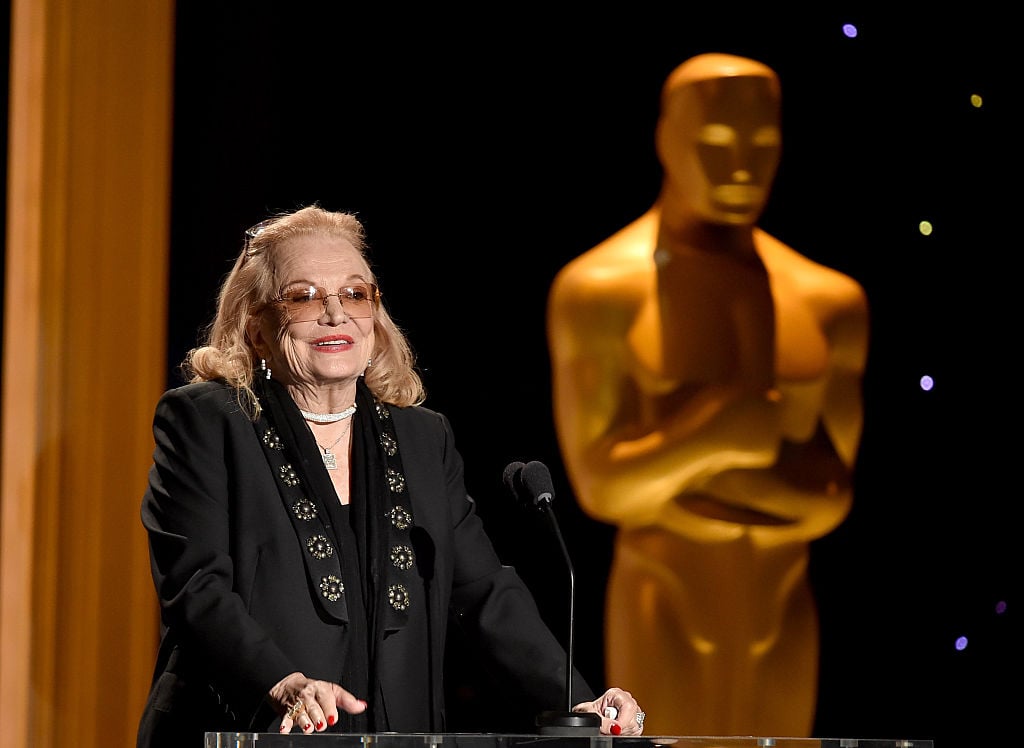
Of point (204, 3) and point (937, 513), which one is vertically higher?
point (204, 3)

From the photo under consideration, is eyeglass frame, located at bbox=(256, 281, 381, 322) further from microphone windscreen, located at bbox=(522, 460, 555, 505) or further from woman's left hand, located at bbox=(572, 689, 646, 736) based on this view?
woman's left hand, located at bbox=(572, 689, 646, 736)

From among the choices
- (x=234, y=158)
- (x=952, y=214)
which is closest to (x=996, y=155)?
(x=952, y=214)

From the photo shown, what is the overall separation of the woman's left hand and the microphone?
4 centimetres

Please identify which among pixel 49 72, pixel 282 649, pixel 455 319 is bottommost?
pixel 282 649

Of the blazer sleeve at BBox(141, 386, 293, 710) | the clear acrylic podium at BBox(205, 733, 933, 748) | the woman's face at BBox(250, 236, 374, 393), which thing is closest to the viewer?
the clear acrylic podium at BBox(205, 733, 933, 748)

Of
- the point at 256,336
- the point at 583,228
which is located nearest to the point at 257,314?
the point at 256,336

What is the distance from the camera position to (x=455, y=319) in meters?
3.52

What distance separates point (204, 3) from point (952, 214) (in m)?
1.95

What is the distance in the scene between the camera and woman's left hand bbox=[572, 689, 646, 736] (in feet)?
5.78

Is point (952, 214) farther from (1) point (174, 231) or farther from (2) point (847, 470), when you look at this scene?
(1) point (174, 231)

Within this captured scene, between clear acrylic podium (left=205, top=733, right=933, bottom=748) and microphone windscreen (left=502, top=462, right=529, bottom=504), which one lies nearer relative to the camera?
clear acrylic podium (left=205, top=733, right=933, bottom=748)

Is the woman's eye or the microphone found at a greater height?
the woman's eye

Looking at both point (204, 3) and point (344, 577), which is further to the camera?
point (204, 3)

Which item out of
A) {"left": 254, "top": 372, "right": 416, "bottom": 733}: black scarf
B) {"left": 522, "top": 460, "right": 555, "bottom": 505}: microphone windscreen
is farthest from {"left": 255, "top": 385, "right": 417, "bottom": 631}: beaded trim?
{"left": 522, "top": 460, "right": 555, "bottom": 505}: microphone windscreen
